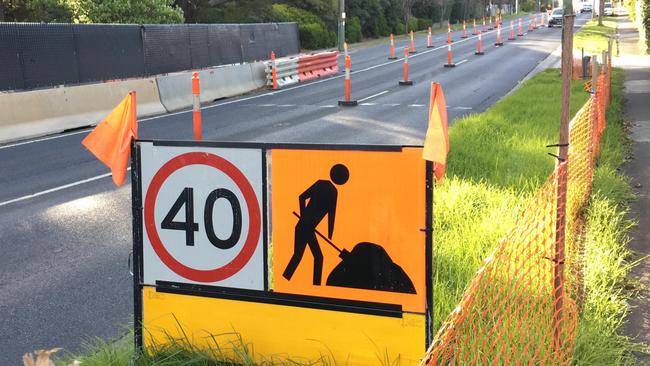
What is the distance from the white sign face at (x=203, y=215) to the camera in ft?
12.1

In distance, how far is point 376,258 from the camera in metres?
3.49

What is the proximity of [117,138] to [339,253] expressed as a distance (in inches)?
50.0

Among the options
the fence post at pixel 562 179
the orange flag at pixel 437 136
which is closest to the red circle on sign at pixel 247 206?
the orange flag at pixel 437 136

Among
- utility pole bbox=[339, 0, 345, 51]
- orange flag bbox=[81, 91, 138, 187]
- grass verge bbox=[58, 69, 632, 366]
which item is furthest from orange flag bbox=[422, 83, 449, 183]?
utility pole bbox=[339, 0, 345, 51]

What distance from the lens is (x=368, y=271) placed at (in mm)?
3500

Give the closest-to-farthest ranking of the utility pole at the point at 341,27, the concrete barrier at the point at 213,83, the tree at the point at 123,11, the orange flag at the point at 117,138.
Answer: the orange flag at the point at 117,138 → the concrete barrier at the point at 213,83 → the tree at the point at 123,11 → the utility pole at the point at 341,27

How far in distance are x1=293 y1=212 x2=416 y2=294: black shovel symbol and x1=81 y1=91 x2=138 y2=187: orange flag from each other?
106 centimetres

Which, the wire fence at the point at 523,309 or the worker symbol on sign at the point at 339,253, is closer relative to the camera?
the worker symbol on sign at the point at 339,253

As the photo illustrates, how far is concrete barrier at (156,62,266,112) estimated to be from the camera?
1841 cm

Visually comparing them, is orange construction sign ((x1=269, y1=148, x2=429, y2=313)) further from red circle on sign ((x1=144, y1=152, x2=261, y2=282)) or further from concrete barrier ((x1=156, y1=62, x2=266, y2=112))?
concrete barrier ((x1=156, y1=62, x2=266, y2=112))

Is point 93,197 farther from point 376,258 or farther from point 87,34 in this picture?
point 87,34

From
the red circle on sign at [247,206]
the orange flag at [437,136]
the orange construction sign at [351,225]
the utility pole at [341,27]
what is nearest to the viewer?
the orange flag at [437,136]

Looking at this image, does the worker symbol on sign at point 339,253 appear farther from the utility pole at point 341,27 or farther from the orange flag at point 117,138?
the utility pole at point 341,27

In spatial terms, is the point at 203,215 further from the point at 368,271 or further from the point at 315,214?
the point at 368,271
